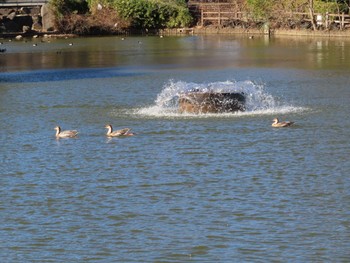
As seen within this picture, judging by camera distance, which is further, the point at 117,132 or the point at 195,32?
the point at 195,32

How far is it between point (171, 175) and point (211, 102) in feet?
27.4

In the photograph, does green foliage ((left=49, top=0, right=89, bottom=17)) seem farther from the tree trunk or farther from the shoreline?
the tree trunk

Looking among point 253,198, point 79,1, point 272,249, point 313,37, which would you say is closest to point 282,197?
point 253,198

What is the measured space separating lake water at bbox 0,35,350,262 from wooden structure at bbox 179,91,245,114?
472 mm

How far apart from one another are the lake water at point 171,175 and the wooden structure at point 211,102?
0.47m

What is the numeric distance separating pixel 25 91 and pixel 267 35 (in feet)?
125

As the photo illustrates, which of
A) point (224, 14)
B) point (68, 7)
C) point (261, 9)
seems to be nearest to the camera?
point (261, 9)

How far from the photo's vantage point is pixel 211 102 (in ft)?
98.3

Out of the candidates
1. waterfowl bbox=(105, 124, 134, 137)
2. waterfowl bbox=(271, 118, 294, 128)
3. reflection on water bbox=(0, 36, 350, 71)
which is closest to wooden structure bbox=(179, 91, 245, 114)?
waterfowl bbox=(271, 118, 294, 128)

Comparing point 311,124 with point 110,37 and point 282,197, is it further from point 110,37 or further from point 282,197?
point 110,37

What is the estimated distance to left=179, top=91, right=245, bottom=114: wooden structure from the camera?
29.9 meters

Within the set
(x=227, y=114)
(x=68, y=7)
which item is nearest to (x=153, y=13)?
(x=68, y=7)

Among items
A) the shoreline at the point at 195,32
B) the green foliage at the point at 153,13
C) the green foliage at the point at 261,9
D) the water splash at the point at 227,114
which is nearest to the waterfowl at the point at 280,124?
the water splash at the point at 227,114

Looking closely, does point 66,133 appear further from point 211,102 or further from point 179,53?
point 179,53
